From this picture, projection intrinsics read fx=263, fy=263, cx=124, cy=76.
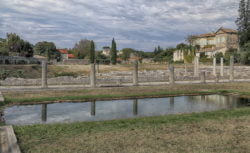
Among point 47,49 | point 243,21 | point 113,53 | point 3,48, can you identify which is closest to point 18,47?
point 3,48

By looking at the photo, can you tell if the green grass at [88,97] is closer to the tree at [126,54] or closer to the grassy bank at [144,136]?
the grassy bank at [144,136]

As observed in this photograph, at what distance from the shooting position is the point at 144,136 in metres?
6.71

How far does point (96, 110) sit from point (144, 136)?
5.46 meters

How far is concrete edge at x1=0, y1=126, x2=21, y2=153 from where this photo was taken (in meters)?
5.32

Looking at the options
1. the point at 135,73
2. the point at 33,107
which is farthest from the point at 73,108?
the point at 135,73

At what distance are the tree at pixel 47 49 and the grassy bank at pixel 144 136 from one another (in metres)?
81.5

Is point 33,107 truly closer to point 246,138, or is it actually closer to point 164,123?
point 164,123

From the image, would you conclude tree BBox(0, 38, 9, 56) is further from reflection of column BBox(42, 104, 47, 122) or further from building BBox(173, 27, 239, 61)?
reflection of column BBox(42, 104, 47, 122)

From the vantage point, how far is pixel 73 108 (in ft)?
40.4

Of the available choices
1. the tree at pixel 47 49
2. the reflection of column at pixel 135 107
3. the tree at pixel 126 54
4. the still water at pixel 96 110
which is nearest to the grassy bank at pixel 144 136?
the still water at pixel 96 110

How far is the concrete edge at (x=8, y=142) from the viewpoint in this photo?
5.32m

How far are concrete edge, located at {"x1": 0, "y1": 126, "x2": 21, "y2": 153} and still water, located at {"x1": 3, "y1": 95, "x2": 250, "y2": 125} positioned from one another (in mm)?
2459

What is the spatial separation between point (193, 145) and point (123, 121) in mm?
3327

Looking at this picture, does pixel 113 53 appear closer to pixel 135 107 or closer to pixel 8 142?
pixel 135 107
